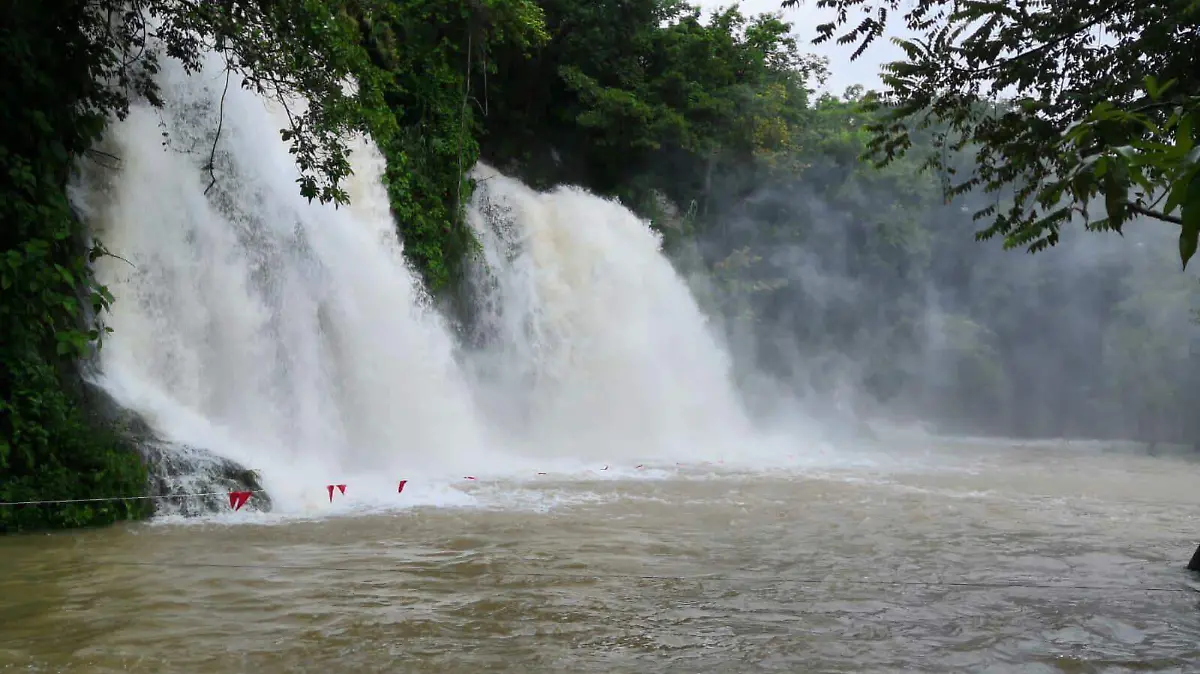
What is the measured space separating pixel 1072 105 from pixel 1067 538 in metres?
4.00

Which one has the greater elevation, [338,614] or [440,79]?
[440,79]

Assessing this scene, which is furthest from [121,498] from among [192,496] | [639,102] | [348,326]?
[639,102]

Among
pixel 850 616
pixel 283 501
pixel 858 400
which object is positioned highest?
pixel 858 400

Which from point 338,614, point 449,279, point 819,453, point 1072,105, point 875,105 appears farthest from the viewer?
point 819,453

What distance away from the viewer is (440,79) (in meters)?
16.9

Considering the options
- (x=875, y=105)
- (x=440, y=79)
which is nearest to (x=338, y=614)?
(x=875, y=105)

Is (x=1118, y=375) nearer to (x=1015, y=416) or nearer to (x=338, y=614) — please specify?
(x=1015, y=416)

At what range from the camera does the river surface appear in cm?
473

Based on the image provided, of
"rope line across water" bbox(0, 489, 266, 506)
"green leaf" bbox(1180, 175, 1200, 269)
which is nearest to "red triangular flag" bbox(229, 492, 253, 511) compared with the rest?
"rope line across water" bbox(0, 489, 266, 506)

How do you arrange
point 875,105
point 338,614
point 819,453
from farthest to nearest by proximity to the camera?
point 819,453 → point 875,105 → point 338,614

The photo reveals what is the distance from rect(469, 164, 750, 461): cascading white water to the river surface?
6116 mm

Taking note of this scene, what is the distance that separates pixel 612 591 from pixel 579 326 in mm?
11004

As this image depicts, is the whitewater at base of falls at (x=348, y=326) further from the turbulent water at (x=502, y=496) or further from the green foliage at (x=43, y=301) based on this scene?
the green foliage at (x=43, y=301)

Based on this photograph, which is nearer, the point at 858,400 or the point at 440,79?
the point at 440,79
